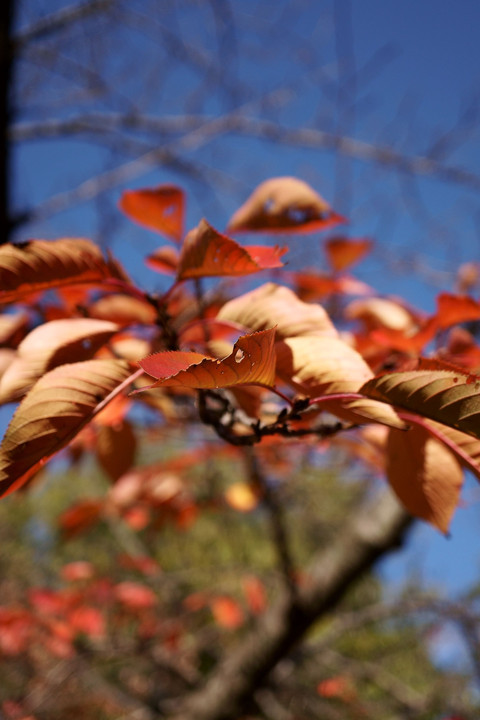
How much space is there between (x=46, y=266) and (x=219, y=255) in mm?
143

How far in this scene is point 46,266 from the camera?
17.7 inches

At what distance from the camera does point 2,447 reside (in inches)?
13.2

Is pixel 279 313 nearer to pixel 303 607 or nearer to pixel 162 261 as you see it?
pixel 162 261

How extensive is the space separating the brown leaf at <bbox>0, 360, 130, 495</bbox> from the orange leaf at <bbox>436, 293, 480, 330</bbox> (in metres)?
0.37

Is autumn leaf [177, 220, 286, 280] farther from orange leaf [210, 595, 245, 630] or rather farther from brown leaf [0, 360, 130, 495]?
orange leaf [210, 595, 245, 630]

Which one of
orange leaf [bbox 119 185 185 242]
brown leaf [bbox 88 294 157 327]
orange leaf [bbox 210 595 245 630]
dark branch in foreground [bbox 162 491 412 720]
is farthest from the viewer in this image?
orange leaf [bbox 210 595 245 630]

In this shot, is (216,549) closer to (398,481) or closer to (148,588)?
(148,588)

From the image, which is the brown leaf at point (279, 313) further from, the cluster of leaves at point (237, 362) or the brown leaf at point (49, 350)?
the brown leaf at point (49, 350)

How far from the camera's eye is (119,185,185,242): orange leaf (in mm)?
571

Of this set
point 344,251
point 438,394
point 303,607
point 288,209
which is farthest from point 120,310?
point 303,607

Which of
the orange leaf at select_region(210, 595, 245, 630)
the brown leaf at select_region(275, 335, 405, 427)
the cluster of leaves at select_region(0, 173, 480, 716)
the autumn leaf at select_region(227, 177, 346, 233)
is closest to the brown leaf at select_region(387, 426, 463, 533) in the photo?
the cluster of leaves at select_region(0, 173, 480, 716)

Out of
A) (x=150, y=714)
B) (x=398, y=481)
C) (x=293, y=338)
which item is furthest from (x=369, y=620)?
(x=293, y=338)

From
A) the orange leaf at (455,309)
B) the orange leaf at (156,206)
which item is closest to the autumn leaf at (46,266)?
the orange leaf at (156,206)

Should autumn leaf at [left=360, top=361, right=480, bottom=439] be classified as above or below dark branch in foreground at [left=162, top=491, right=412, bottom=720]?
above
